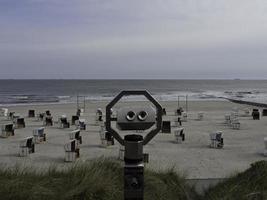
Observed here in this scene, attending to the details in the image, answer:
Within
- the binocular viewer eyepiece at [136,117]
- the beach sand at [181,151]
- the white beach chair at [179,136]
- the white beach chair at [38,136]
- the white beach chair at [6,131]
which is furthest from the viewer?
the white beach chair at [6,131]

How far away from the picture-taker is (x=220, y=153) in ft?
45.6

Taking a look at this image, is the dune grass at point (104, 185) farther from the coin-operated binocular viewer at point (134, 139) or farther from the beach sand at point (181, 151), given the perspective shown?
the beach sand at point (181, 151)

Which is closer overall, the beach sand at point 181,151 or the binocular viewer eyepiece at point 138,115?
the binocular viewer eyepiece at point 138,115

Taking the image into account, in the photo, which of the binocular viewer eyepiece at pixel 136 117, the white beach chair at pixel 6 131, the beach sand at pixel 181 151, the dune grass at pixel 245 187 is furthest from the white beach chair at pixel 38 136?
the binocular viewer eyepiece at pixel 136 117

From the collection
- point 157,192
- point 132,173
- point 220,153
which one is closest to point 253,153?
point 220,153

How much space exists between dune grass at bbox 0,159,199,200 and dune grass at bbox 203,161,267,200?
0.42 metres

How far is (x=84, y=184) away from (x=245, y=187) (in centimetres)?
218

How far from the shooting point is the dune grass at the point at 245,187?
5.19 metres

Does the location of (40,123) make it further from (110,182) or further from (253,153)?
(110,182)

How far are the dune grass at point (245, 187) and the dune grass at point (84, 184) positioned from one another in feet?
1.37

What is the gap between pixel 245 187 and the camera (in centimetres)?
564

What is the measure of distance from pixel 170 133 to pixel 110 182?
13.7 metres

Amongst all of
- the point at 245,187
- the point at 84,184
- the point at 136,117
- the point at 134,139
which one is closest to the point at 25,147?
the point at 84,184

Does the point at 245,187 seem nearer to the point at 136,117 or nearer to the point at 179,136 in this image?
the point at 136,117
